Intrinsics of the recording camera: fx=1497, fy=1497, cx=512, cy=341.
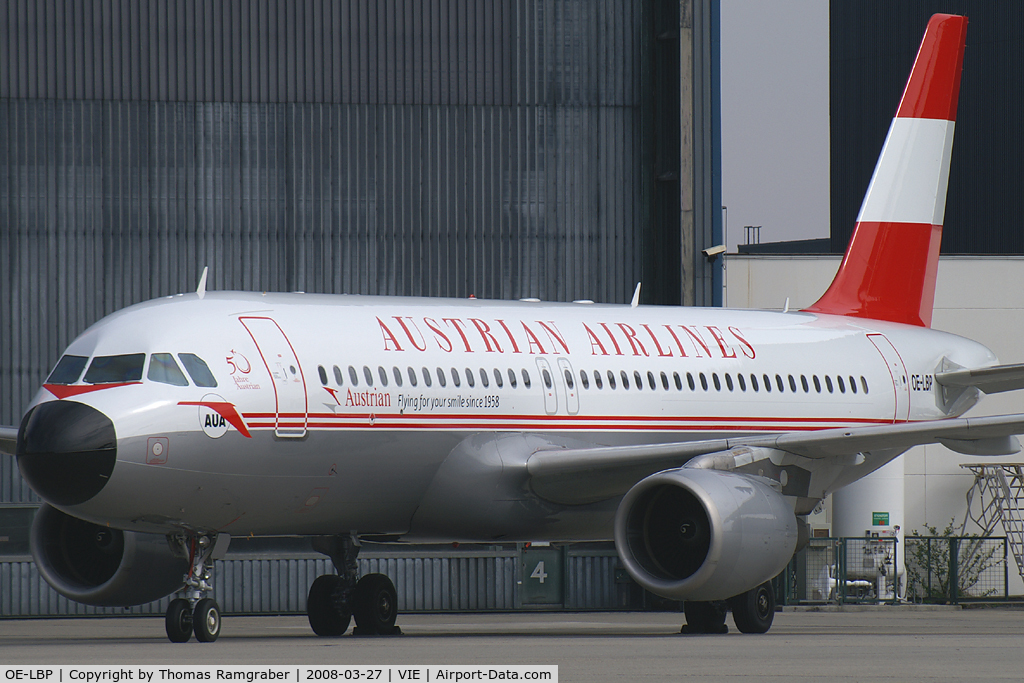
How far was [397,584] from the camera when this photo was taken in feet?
84.0

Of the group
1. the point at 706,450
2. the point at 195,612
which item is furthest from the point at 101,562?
the point at 706,450

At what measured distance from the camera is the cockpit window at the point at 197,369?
14.3 metres

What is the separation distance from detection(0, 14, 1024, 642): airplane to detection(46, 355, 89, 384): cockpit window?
5cm

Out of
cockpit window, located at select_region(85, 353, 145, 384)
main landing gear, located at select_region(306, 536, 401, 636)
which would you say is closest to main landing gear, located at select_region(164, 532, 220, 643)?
cockpit window, located at select_region(85, 353, 145, 384)

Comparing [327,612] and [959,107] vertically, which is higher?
[959,107]

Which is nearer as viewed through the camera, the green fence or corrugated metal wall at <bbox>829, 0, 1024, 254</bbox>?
the green fence

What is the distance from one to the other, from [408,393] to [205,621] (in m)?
3.29

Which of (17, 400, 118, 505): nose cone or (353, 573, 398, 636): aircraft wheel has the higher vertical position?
(17, 400, 118, 505): nose cone

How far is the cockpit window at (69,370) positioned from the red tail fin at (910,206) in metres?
11.1

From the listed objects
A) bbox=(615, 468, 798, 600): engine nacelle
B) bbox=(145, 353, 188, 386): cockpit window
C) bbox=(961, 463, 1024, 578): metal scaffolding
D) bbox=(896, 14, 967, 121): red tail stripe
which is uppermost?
bbox=(896, 14, 967, 121): red tail stripe

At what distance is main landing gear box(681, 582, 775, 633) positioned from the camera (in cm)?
1723

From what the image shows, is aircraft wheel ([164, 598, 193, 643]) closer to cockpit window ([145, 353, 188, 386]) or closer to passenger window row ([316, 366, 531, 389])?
cockpit window ([145, 353, 188, 386])

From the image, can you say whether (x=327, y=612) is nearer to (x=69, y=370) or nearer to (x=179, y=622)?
(x=179, y=622)
